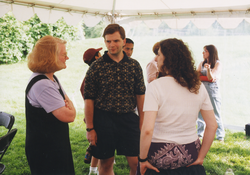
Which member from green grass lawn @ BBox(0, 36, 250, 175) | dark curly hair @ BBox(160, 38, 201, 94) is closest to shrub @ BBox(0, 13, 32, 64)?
green grass lawn @ BBox(0, 36, 250, 175)

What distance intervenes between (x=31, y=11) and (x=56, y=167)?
10.1 ft

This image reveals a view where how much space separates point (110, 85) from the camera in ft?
7.08

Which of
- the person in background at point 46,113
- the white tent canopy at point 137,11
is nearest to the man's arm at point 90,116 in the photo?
the person in background at point 46,113

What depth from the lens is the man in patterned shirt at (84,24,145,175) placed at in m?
2.16

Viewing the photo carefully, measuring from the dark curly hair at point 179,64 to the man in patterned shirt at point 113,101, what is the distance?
2.50ft

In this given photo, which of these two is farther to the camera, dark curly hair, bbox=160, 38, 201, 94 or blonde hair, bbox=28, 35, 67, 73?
blonde hair, bbox=28, 35, 67, 73

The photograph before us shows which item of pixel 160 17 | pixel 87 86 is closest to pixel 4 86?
pixel 160 17

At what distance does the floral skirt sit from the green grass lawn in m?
0.64

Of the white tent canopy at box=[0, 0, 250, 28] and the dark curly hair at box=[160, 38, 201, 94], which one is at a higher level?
the white tent canopy at box=[0, 0, 250, 28]

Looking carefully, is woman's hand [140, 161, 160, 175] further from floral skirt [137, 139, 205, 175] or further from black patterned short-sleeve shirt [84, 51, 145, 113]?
black patterned short-sleeve shirt [84, 51, 145, 113]

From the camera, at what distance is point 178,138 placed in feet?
4.74

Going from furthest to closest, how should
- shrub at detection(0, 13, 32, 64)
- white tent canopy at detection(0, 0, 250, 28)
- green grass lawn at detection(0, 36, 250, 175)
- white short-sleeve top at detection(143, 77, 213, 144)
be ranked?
shrub at detection(0, 13, 32, 64), white tent canopy at detection(0, 0, 250, 28), green grass lawn at detection(0, 36, 250, 175), white short-sleeve top at detection(143, 77, 213, 144)

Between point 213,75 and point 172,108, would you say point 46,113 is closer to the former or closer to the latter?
point 172,108

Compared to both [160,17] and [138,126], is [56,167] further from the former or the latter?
[160,17]
